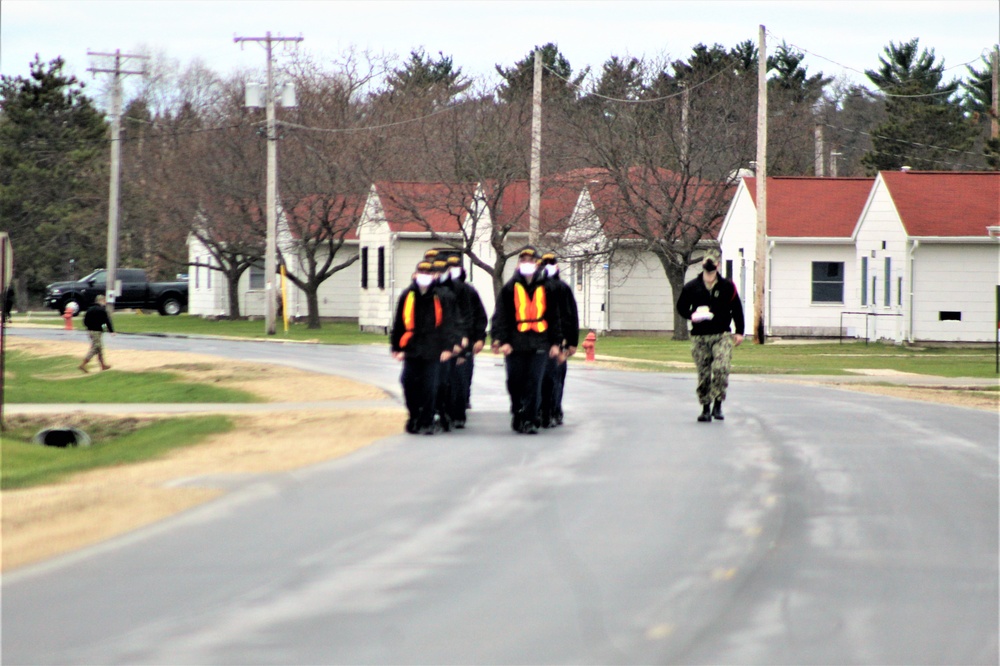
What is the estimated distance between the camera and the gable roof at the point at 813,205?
1661 inches

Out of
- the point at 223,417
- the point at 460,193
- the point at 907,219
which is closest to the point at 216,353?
the point at 460,193

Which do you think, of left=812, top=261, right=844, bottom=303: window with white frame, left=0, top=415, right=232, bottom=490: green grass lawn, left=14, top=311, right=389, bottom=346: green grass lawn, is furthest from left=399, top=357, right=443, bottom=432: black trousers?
left=812, top=261, right=844, bottom=303: window with white frame

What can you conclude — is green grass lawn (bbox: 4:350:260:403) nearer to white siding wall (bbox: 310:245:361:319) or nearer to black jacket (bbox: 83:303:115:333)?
black jacket (bbox: 83:303:115:333)

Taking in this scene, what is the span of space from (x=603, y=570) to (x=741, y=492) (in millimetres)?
3176

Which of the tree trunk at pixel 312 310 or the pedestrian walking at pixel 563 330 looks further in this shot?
the tree trunk at pixel 312 310

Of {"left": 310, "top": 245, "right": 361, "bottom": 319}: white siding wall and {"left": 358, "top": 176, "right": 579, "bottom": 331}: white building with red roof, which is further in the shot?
{"left": 310, "top": 245, "right": 361, "bottom": 319}: white siding wall

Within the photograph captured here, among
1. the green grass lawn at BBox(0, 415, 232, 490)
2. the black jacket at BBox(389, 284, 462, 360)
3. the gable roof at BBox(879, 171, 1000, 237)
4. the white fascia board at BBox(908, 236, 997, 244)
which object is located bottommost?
the green grass lawn at BBox(0, 415, 232, 490)

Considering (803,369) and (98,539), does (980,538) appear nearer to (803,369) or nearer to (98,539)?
(98,539)

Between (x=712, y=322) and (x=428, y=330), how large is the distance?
341 centimetres

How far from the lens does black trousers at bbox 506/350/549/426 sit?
50.4 feet

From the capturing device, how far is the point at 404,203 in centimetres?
4541

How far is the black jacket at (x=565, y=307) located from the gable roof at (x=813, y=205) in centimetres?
2707

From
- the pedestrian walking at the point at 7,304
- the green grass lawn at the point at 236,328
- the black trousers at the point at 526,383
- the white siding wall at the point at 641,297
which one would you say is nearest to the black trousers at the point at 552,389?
the black trousers at the point at 526,383

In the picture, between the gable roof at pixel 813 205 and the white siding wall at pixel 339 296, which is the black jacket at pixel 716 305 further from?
the white siding wall at pixel 339 296
